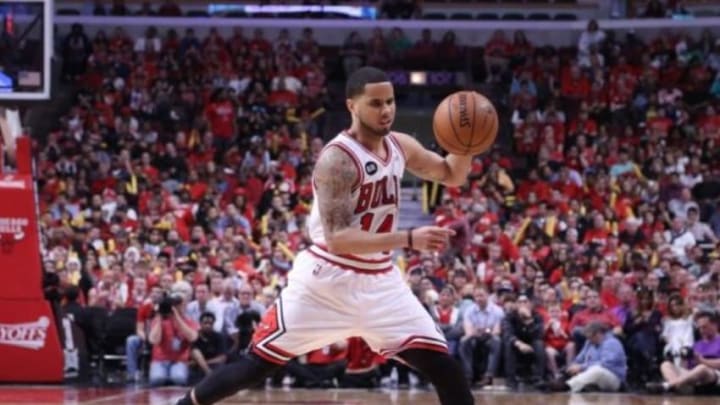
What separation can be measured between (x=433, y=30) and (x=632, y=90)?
182 inches

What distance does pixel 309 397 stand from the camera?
14.0 meters

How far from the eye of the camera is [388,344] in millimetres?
7457

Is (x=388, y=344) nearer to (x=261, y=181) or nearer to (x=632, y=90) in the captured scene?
(x=261, y=181)

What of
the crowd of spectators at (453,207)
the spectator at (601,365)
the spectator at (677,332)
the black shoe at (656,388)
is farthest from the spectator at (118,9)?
the black shoe at (656,388)

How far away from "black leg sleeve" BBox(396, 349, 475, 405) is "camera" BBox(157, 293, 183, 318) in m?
8.84

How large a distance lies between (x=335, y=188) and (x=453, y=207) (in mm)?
13735

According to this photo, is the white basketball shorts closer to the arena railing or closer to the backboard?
the backboard

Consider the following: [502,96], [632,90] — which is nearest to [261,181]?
[502,96]

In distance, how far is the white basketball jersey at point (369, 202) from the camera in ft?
24.6

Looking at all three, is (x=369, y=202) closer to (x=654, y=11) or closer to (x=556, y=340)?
(x=556, y=340)

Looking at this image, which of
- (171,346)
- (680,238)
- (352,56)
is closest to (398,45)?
(352,56)

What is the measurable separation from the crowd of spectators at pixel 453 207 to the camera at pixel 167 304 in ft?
0.13

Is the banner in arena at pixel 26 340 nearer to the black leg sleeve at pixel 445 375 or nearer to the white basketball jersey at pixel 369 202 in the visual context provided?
the white basketball jersey at pixel 369 202

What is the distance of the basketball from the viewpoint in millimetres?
7934
